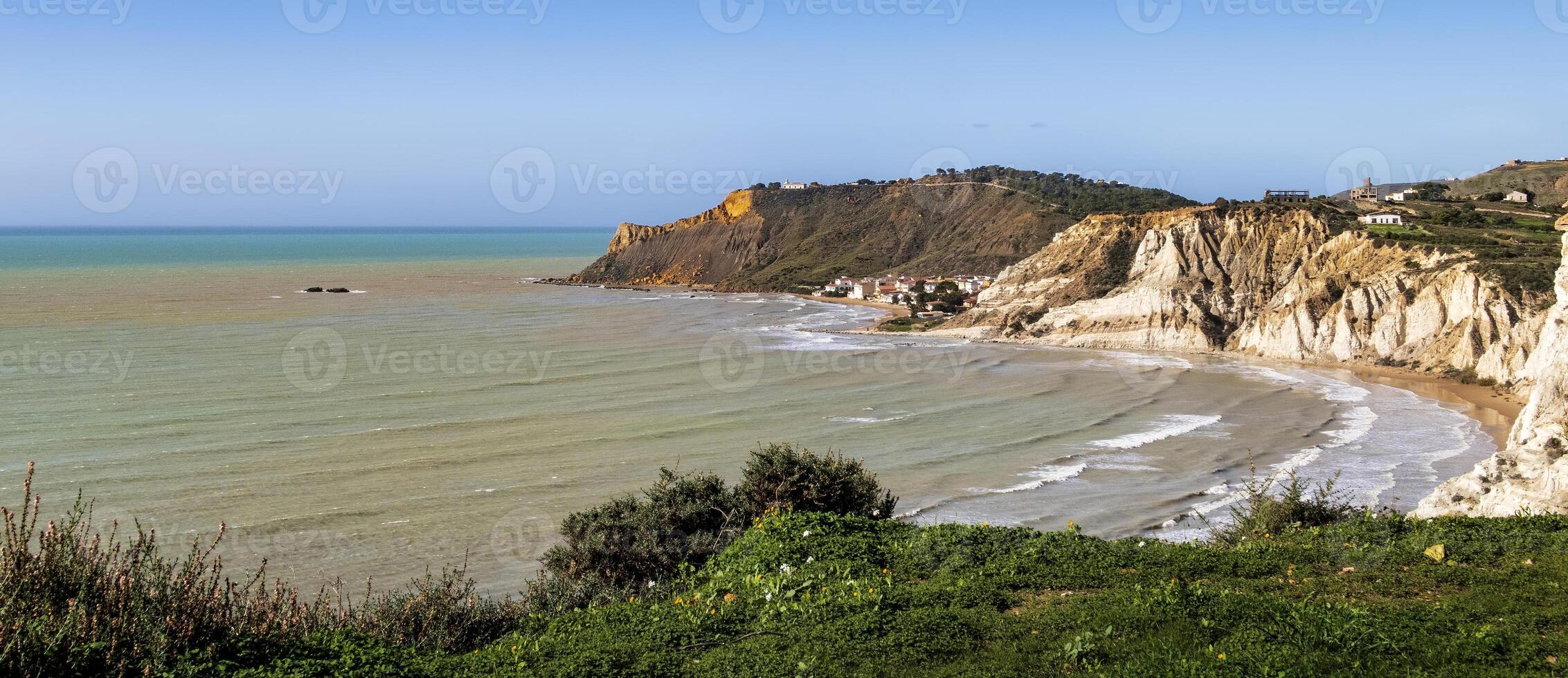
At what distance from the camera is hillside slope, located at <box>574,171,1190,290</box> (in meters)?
101

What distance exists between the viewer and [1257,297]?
52.3 m

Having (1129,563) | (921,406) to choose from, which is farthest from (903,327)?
(1129,563)

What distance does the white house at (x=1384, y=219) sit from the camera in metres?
54.7

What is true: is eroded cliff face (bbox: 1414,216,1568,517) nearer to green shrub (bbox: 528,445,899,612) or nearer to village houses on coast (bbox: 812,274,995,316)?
green shrub (bbox: 528,445,899,612)

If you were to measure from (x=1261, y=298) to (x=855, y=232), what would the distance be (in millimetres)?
71360

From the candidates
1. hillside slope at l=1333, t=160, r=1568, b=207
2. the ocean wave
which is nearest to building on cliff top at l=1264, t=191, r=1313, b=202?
hillside slope at l=1333, t=160, r=1568, b=207

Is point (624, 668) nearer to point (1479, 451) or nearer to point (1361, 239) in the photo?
point (1479, 451)

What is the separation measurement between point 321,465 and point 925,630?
821 inches

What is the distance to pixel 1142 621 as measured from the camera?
7.30 meters

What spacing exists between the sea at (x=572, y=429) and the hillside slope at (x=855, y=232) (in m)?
43.0

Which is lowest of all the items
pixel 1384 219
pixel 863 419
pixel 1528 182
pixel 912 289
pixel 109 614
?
pixel 863 419

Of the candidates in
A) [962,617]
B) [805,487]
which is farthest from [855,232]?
[962,617]

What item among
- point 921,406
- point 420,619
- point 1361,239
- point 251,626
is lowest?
point 921,406

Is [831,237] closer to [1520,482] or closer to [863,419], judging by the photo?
[863,419]
